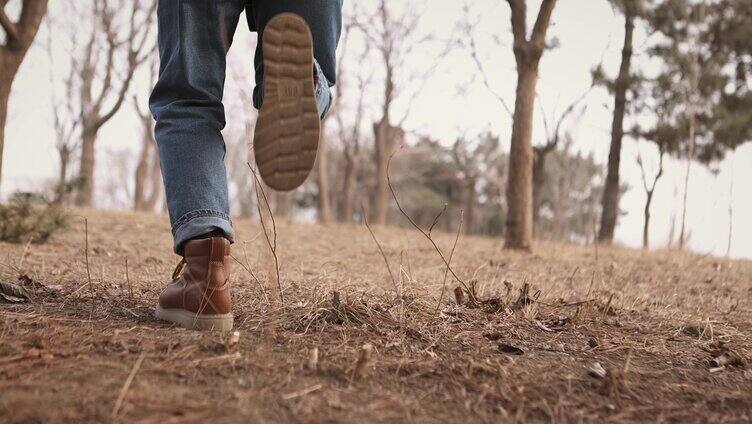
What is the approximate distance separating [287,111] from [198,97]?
399 millimetres

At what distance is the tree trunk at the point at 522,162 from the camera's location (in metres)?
5.82

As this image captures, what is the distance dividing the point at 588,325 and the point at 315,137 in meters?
1.17

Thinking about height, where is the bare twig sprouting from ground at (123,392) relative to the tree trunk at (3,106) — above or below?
below

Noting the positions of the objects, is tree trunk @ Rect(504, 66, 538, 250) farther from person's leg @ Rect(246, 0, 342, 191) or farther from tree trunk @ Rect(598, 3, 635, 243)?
person's leg @ Rect(246, 0, 342, 191)

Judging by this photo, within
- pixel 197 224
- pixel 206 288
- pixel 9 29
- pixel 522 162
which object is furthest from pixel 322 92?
pixel 522 162

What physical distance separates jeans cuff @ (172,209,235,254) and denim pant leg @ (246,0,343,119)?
34 cm

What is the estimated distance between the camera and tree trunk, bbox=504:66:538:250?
582 cm

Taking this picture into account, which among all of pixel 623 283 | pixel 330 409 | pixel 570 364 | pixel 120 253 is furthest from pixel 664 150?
pixel 330 409

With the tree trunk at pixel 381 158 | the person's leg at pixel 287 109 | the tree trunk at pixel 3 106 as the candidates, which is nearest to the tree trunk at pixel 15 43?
the tree trunk at pixel 3 106

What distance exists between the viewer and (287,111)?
1.23 metres

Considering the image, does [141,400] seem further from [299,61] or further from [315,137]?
[299,61]

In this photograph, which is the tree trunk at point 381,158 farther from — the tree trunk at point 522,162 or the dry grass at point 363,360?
the dry grass at point 363,360

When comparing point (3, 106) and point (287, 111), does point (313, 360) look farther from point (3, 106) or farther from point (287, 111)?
point (3, 106)

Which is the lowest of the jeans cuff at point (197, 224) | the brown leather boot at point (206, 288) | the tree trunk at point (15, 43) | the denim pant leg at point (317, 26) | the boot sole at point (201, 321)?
the boot sole at point (201, 321)
